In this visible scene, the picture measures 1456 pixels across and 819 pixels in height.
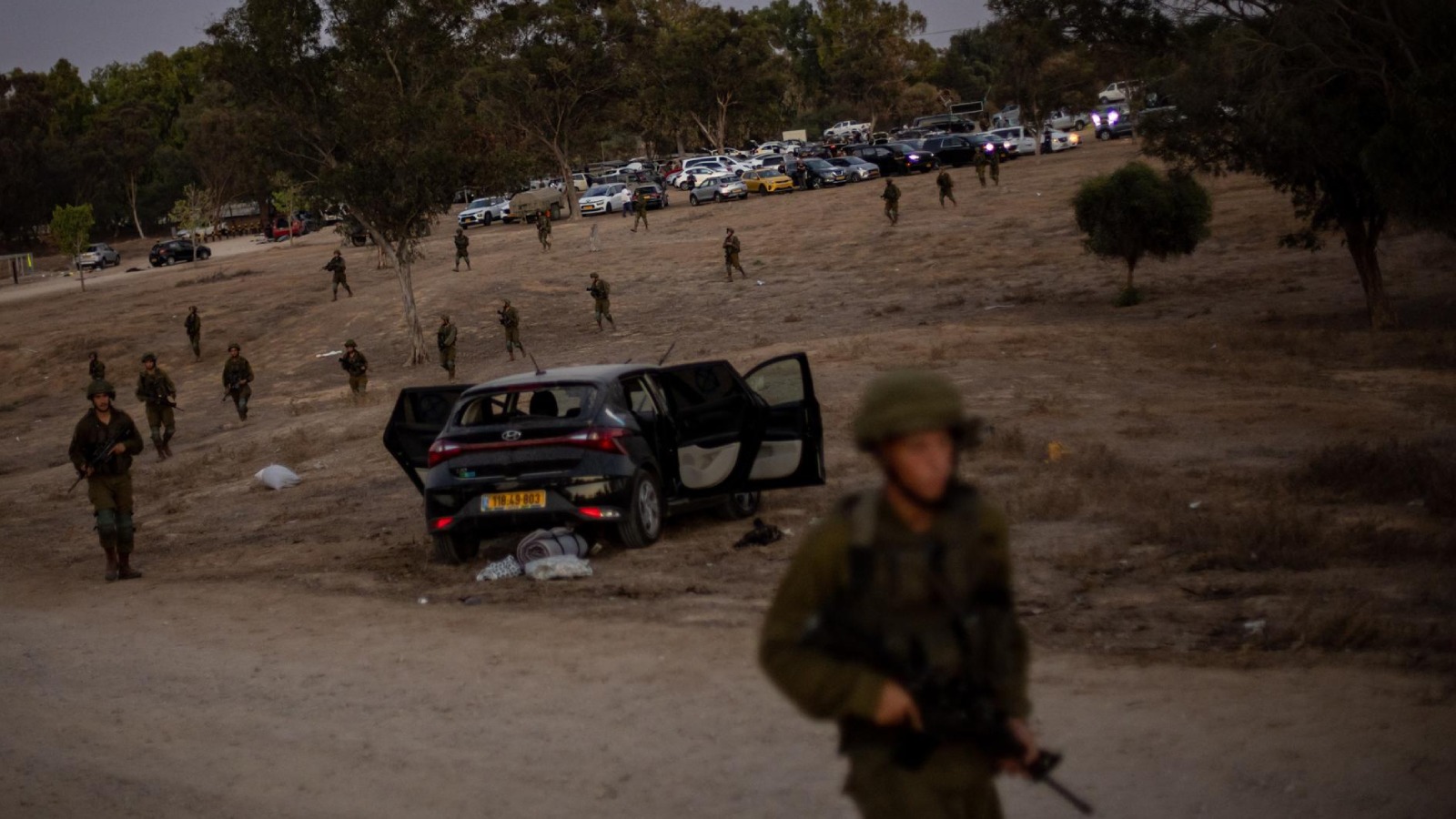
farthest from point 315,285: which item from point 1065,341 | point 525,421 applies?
point 525,421

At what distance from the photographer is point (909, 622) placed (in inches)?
115

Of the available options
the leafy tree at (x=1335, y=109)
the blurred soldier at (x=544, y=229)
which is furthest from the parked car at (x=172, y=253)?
the leafy tree at (x=1335, y=109)

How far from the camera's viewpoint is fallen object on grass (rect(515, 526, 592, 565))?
35.0 feet

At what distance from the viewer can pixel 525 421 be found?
10.8m

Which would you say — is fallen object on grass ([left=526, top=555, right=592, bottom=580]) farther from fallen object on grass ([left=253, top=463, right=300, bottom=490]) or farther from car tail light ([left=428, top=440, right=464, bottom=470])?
fallen object on grass ([left=253, top=463, right=300, bottom=490])

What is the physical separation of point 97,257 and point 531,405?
69.9m

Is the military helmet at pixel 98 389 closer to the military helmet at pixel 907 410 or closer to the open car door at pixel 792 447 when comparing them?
the open car door at pixel 792 447

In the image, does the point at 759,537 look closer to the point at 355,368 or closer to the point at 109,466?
the point at 109,466

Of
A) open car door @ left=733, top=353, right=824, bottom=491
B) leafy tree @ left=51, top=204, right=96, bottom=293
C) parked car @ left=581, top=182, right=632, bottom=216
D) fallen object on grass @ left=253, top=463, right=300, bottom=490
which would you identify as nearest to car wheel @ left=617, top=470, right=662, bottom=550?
open car door @ left=733, top=353, right=824, bottom=491

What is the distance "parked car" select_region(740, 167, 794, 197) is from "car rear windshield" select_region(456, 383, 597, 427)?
5227 cm

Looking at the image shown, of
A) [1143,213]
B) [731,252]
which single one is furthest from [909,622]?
[731,252]

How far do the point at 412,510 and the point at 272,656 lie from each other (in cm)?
558

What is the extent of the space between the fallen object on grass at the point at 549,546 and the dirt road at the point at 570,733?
4.44 feet

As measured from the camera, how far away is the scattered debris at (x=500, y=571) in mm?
10570
